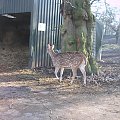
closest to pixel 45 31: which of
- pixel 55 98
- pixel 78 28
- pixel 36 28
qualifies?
pixel 36 28

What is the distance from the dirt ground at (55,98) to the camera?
246 inches

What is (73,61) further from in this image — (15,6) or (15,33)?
(15,33)

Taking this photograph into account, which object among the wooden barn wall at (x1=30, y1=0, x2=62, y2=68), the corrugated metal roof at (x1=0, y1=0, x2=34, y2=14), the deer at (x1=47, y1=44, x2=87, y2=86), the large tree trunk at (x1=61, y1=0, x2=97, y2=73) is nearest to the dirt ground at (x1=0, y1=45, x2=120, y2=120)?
the deer at (x1=47, y1=44, x2=87, y2=86)

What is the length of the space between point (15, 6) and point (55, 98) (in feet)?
21.1

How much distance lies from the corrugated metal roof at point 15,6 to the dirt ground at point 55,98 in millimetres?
2827

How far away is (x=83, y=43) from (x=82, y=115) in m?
5.21

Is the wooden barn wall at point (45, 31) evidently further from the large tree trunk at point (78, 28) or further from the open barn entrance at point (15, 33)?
the open barn entrance at point (15, 33)

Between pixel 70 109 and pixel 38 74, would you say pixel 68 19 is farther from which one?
pixel 70 109

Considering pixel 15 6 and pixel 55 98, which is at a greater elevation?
pixel 15 6

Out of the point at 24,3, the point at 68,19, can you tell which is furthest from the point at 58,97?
the point at 24,3

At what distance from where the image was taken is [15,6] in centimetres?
1316

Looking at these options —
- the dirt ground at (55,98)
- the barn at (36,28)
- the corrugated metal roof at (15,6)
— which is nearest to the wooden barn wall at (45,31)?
the barn at (36,28)

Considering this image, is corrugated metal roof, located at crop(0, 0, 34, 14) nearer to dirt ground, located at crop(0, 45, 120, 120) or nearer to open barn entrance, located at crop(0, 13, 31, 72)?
open barn entrance, located at crop(0, 13, 31, 72)

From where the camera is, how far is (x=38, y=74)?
11.3 meters
